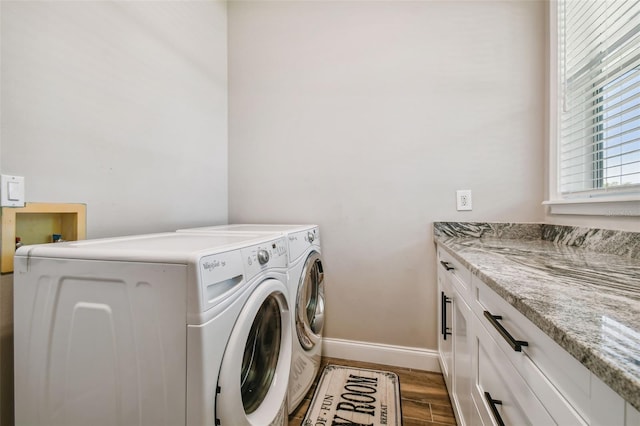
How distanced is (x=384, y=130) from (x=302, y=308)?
1255mm

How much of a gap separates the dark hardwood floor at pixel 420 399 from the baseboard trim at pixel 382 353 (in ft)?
0.11

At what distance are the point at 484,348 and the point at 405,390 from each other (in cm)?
96

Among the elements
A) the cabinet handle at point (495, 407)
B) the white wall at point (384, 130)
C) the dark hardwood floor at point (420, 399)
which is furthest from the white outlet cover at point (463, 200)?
the cabinet handle at point (495, 407)

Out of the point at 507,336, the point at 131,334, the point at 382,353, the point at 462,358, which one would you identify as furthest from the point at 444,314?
the point at 131,334

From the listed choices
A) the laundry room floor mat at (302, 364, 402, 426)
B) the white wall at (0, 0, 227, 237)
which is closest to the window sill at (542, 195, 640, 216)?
the laundry room floor mat at (302, 364, 402, 426)

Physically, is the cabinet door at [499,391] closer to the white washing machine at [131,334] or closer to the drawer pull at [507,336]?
the drawer pull at [507,336]

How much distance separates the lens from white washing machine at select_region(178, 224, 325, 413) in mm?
1274

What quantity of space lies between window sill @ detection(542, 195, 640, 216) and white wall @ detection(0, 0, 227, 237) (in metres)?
2.09

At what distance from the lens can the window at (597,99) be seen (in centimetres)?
106

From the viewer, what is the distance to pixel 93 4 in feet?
3.78

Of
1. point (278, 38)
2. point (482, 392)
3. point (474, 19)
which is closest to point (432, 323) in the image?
point (482, 392)

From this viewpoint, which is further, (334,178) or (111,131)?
(334,178)

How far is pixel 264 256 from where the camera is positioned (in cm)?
99

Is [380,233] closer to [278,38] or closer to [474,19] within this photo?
[474,19]
